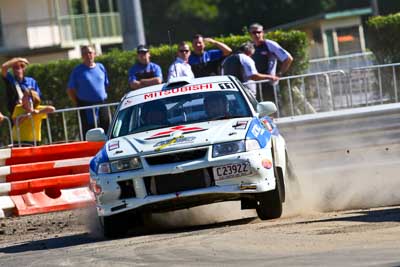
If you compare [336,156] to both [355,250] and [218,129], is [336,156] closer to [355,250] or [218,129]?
[218,129]

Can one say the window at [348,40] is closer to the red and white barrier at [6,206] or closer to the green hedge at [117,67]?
the green hedge at [117,67]

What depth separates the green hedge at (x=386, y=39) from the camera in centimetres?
2277

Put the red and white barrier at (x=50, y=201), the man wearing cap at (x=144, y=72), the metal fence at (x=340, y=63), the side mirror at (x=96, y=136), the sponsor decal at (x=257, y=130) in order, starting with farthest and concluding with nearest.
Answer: the metal fence at (x=340, y=63)
the man wearing cap at (x=144, y=72)
the red and white barrier at (x=50, y=201)
the side mirror at (x=96, y=136)
the sponsor decal at (x=257, y=130)

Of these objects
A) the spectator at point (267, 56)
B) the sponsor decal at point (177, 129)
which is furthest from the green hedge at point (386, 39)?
the sponsor decal at point (177, 129)

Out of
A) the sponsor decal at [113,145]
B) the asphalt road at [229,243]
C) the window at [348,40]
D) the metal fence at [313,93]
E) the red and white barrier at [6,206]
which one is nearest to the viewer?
the asphalt road at [229,243]

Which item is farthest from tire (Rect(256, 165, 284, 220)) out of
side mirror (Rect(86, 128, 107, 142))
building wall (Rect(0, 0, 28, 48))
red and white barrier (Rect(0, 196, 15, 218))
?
building wall (Rect(0, 0, 28, 48))

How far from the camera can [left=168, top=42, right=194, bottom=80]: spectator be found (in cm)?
1753

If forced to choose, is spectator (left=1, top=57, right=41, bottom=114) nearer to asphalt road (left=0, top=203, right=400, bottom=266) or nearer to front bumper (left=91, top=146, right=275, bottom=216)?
asphalt road (left=0, top=203, right=400, bottom=266)

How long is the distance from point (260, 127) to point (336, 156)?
4.12 meters

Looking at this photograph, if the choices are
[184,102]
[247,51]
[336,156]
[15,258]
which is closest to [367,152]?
[336,156]

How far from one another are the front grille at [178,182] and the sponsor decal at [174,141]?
0.30 m

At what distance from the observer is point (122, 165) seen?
39.9 feet

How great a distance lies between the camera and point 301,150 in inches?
656

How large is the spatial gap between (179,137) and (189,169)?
454 mm
